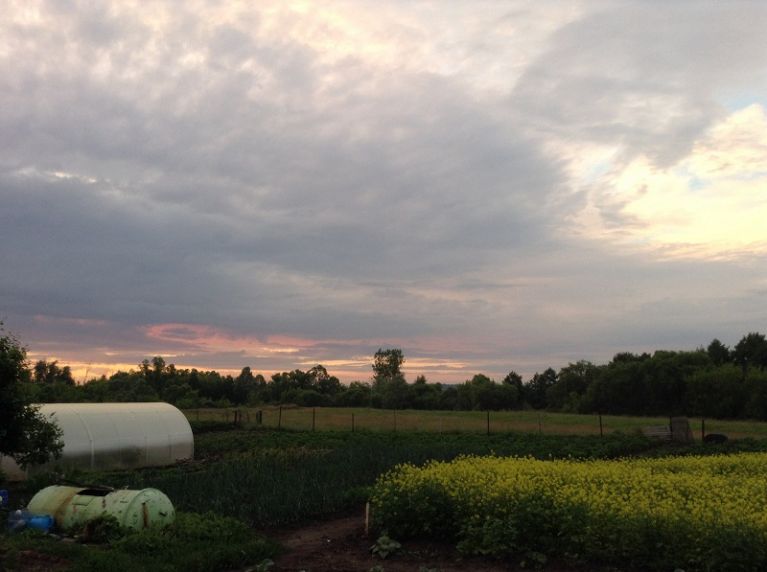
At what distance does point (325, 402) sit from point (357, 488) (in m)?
66.4

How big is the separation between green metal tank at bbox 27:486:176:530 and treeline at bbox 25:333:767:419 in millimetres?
45405

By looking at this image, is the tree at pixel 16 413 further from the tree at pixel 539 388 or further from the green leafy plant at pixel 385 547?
the tree at pixel 539 388

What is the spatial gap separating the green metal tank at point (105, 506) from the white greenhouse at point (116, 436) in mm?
8098

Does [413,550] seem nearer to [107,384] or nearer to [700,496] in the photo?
[700,496]

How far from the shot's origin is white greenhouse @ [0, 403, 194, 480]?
20875 mm

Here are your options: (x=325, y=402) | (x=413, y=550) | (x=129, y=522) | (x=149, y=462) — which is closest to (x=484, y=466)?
(x=413, y=550)

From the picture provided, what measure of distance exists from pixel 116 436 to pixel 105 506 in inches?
479

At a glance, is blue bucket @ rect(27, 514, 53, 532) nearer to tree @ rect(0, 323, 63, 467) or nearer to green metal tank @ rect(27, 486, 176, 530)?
green metal tank @ rect(27, 486, 176, 530)

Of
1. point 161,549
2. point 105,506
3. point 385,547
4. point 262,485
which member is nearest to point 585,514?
point 385,547

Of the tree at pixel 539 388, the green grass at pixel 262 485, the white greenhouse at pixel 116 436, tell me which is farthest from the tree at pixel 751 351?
the white greenhouse at pixel 116 436

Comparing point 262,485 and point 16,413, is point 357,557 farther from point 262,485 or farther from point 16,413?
point 16,413

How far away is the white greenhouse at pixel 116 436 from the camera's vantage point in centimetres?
A: 2088

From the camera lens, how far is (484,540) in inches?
373

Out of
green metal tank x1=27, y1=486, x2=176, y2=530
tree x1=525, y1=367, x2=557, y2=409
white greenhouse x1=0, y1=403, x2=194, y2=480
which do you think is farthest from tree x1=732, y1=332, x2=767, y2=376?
green metal tank x1=27, y1=486, x2=176, y2=530
